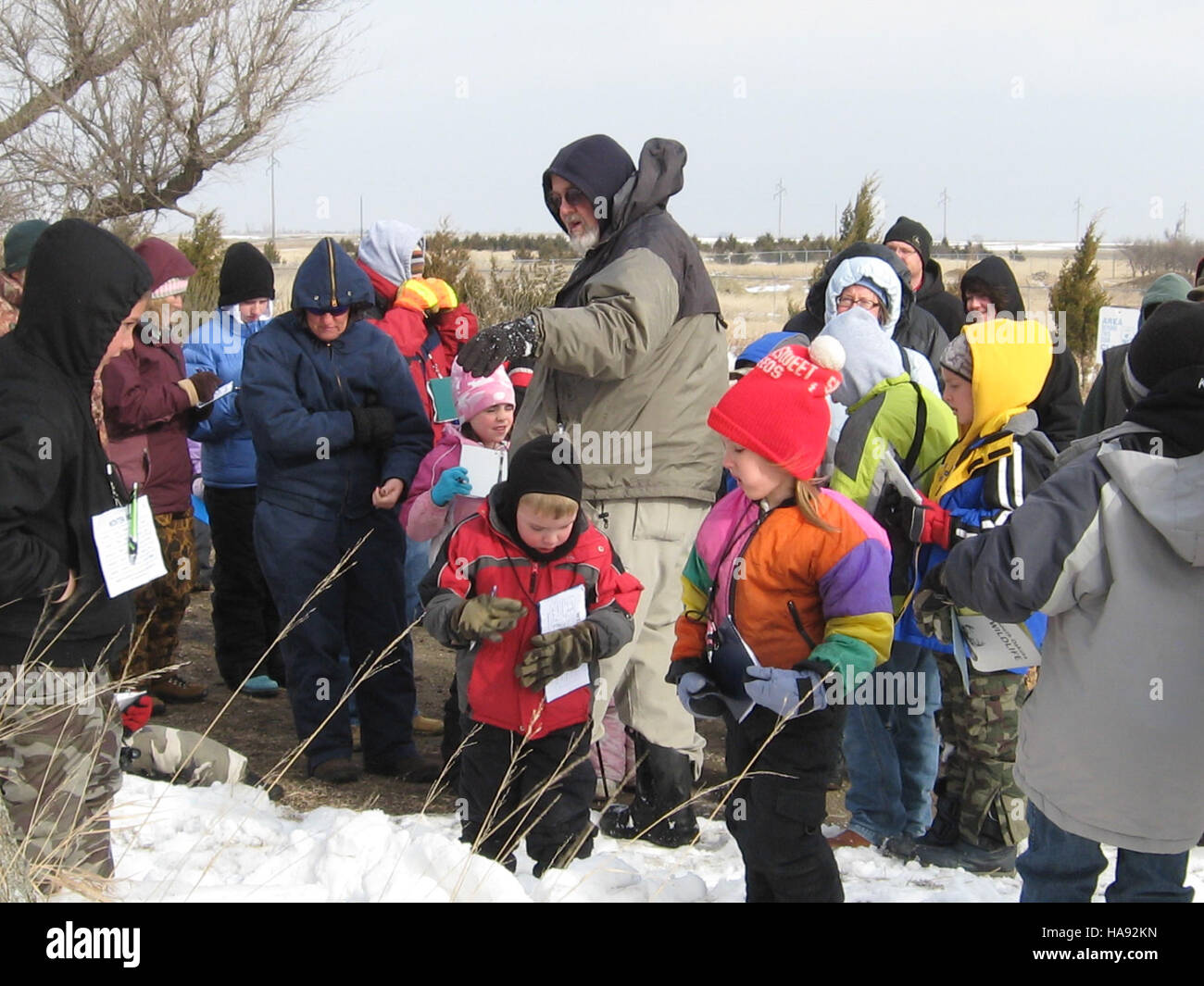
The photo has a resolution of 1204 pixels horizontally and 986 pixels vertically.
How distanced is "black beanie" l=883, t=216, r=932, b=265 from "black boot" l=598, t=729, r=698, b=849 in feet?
11.4

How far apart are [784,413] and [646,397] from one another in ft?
3.45

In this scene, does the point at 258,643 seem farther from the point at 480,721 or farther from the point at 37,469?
the point at 37,469

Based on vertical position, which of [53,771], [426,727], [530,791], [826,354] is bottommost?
[426,727]

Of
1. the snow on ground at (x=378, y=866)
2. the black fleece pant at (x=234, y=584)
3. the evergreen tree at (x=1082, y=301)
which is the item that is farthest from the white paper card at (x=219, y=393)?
the evergreen tree at (x=1082, y=301)

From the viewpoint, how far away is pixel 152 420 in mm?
5750

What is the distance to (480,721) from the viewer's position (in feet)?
12.7

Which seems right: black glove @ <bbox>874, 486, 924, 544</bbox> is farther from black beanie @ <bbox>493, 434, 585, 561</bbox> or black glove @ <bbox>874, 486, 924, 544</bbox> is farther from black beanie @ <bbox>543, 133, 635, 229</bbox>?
black beanie @ <bbox>543, 133, 635, 229</bbox>

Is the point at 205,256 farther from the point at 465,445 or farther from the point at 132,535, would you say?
the point at 132,535

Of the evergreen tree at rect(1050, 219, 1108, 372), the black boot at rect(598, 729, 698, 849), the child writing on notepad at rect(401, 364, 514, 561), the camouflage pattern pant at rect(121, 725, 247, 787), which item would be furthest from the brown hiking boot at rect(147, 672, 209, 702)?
the evergreen tree at rect(1050, 219, 1108, 372)

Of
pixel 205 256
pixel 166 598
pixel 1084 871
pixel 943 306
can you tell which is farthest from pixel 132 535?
pixel 205 256

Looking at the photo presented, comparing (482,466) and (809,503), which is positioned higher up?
(809,503)

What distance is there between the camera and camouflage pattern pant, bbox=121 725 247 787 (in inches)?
196

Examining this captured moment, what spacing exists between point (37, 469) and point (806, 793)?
6.98ft

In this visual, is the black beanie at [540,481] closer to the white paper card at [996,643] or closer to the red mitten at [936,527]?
the red mitten at [936,527]
